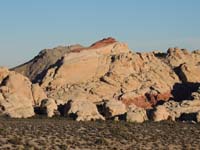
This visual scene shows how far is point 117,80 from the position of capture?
9019 cm

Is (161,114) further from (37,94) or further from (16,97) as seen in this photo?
(37,94)

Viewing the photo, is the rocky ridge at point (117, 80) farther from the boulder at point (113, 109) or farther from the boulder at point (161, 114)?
the boulder at point (161, 114)

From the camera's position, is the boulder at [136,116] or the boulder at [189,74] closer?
the boulder at [136,116]

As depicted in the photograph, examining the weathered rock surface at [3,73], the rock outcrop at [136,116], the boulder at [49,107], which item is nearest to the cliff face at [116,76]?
the boulder at [49,107]

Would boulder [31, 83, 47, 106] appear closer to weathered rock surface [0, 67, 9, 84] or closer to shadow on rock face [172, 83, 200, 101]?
weathered rock surface [0, 67, 9, 84]

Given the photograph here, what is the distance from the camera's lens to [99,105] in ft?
262

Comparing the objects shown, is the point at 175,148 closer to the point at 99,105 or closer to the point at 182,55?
the point at 99,105

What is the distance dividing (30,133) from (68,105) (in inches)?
975

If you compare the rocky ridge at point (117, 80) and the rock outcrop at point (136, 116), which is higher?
the rocky ridge at point (117, 80)

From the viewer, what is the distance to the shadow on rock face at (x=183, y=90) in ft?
297

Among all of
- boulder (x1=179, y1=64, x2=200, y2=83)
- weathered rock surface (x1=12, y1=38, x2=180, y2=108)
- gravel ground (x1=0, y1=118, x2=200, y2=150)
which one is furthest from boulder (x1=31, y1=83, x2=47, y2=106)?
boulder (x1=179, y1=64, x2=200, y2=83)

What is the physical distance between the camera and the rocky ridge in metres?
84.2

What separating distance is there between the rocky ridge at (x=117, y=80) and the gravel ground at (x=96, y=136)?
57.8 ft

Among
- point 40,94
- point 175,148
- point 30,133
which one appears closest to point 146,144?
point 175,148
